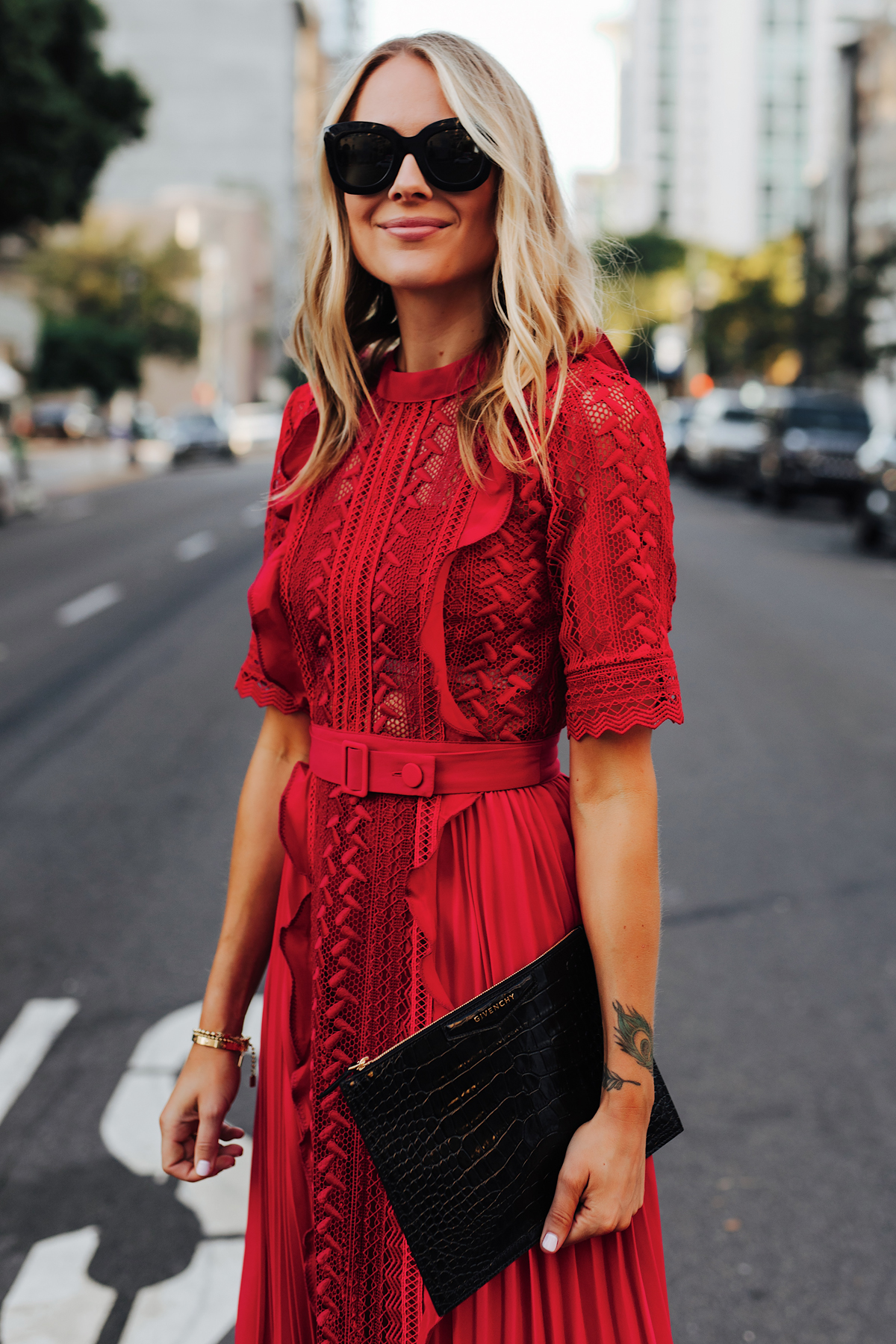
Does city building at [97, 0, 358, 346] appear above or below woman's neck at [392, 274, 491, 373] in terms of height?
above

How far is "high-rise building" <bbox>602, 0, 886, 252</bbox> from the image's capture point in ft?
494

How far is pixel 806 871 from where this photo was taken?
587 cm

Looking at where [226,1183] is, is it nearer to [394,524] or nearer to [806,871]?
[394,524]

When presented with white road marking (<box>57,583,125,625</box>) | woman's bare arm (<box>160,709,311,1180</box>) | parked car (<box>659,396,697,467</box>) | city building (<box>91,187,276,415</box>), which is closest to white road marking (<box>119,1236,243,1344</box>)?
woman's bare arm (<box>160,709,311,1180</box>)

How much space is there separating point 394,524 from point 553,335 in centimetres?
28

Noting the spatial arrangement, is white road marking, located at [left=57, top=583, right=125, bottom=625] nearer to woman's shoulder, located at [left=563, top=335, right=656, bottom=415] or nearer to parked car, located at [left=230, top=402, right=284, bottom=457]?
woman's shoulder, located at [left=563, top=335, right=656, bottom=415]

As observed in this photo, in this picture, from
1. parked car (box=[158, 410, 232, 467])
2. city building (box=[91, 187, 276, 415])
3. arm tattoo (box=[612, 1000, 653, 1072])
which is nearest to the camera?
arm tattoo (box=[612, 1000, 653, 1072])

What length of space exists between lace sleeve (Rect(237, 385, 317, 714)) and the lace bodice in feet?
0.24

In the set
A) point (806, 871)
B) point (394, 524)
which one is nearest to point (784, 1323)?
point (394, 524)

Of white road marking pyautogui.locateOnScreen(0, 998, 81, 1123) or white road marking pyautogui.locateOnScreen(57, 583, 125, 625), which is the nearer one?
white road marking pyautogui.locateOnScreen(0, 998, 81, 1123)

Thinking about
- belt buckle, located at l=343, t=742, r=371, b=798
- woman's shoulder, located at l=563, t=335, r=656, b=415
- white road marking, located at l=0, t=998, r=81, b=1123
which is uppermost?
woman's shoulder, located at l=563, t=335, r=656, b=415

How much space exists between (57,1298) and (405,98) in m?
2.40

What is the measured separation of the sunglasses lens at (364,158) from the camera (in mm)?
1786

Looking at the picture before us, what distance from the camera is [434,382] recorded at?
179cm
